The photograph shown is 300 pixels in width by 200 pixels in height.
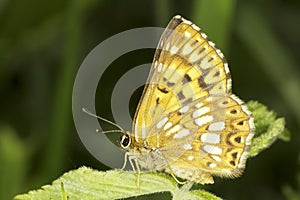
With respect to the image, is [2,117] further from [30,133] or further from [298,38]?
[298,38]

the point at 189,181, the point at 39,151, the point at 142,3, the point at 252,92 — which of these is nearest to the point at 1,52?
the point at 39,151

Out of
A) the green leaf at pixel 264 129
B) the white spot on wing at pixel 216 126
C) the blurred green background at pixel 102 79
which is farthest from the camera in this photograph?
the blurred green background at pixel 102 79

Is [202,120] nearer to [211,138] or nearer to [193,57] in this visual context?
[211,138]

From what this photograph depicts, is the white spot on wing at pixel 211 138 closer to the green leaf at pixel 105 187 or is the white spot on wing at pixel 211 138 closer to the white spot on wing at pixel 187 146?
the white spot on wing at pixel 187 146

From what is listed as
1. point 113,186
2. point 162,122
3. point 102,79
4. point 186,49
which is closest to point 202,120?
point 162,122

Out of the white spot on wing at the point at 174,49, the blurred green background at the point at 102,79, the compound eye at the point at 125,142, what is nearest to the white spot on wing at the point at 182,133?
the compound eye at the point at 125,142

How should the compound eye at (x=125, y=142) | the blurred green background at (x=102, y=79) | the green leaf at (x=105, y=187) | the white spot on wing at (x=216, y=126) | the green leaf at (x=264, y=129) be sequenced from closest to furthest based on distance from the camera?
the green leaf at (x=105, y=187), the green leaf at (x=264, y=129), the white spot on wing at (x=216, y=126), the compound eye at (x=125, y=142), the blurred green background at (x=102, y=79)
